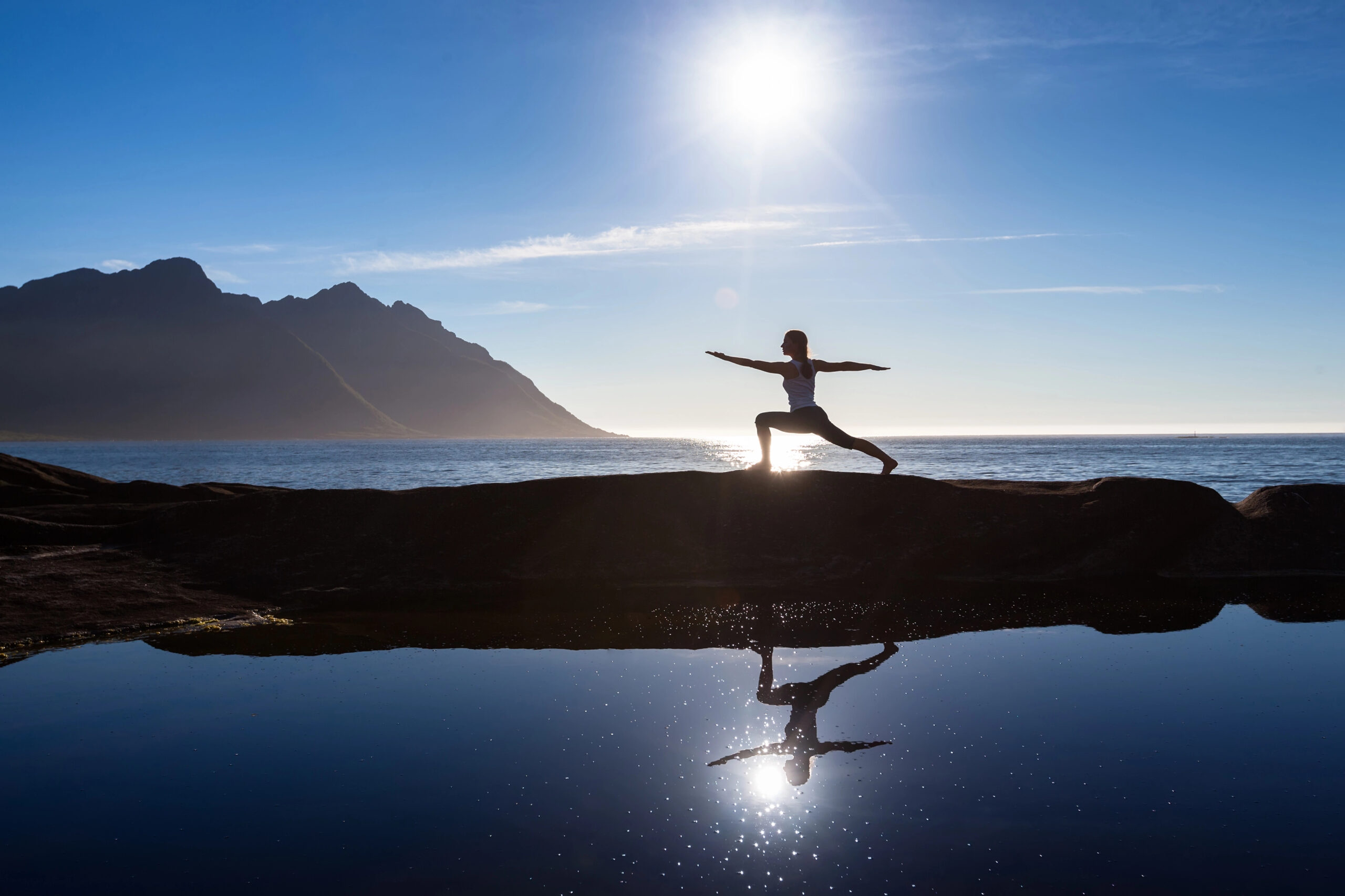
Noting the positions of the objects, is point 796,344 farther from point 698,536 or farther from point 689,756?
point 689,756

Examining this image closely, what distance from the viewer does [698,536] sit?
12367 mm

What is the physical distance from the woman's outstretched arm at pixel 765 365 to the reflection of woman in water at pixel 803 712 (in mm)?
4461

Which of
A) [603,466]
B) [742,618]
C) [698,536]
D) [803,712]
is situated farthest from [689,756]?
[603,466]

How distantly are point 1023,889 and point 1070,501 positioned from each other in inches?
407

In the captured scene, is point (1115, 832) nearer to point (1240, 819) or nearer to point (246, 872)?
point (1240, 819)

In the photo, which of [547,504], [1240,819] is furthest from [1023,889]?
[547,504]

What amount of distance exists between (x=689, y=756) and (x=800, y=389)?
23.8 ft

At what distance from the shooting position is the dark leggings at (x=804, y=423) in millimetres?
11914

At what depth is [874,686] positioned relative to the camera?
22.6 feet

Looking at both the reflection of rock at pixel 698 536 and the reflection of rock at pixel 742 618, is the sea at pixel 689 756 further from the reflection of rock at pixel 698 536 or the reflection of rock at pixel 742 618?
the reflection of rock at pixel 698 536

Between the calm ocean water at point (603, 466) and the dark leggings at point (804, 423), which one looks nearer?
the dark leggings at point (804, 423)

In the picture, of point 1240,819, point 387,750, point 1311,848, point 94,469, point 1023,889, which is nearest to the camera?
point 1023,889

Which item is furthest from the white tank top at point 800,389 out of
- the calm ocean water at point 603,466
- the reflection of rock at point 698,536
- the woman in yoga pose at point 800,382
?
the calm ocean water at point 603,466

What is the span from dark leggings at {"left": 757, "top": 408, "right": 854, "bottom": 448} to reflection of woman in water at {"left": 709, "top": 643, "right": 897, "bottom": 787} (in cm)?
424
